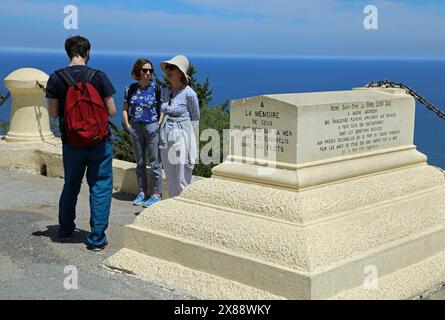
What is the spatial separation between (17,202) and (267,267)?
12.7ft

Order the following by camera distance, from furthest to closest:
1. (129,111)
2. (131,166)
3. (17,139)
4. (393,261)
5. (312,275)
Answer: (17,139), (131,166), (129,111), (393,261), (312,275)

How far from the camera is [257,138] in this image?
5.17m

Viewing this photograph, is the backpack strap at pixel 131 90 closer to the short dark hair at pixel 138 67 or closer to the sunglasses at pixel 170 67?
the short dark hair at pixel 138 67

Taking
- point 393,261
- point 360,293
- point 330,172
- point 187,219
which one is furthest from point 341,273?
point 187,219

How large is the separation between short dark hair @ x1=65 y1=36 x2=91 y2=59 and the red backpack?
227 millimetres

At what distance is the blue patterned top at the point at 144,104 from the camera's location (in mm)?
6957

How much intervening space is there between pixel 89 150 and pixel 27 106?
440 cm

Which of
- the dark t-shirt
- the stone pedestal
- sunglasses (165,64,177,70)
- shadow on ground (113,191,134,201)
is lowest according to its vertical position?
shadow on ground (113,191,134,201)

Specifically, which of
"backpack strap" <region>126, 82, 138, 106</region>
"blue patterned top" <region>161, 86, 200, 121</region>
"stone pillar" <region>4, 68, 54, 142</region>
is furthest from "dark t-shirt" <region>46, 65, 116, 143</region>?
"stone pillar" <region>4, 68, 54, 142</region>

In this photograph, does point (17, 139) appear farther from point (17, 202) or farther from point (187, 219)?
point (187, 219)

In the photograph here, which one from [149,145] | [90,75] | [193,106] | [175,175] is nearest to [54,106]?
[90,75]

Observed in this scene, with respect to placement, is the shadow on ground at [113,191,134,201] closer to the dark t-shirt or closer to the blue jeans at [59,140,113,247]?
the blue jeans at [59,140,113,247]

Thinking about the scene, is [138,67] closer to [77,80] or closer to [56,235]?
[77,80]

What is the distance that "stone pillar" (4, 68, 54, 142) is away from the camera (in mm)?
9188
